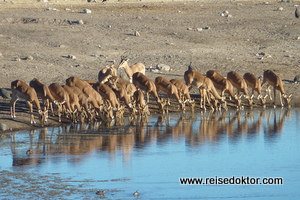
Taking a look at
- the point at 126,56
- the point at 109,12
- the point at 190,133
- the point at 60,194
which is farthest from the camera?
the point at 109,12

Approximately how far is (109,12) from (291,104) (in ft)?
56.5

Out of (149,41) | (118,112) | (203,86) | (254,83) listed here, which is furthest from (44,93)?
(149,41)

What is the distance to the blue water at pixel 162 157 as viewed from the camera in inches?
522

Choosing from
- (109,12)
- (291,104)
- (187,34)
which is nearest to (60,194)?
(291,104)

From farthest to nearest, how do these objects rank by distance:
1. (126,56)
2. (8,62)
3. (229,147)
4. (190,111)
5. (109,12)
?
(109,12), (126,56), (8,62), (190,111), (229,147)

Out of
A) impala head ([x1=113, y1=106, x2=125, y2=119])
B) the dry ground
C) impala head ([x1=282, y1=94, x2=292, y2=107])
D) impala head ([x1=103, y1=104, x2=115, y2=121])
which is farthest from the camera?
the dry ground

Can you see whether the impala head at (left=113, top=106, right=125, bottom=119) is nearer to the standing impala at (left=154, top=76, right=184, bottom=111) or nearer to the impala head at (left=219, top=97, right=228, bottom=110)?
the standing impala at (left=154, top=76, right=184, bottom=111)

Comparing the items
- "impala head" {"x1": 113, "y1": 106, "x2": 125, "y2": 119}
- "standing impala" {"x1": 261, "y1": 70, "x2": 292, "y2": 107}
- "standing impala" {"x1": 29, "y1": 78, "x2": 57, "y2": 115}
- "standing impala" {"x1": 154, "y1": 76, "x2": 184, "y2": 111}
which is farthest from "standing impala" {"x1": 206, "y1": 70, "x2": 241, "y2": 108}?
"standing impala" {"x1": 29, "y1": 78, "x2": 57, "y2": 115}

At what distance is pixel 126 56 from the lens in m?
29.2

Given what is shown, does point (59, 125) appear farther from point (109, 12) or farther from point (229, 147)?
point (109, 12)

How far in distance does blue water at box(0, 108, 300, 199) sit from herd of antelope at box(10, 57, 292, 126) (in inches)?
36.4

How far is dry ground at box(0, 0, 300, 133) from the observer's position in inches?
1065

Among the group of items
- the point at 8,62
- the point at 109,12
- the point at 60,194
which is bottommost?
the point at 60,194

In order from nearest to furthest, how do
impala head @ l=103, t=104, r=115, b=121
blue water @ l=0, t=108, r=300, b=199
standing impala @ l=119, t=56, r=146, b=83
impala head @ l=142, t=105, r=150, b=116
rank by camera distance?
blue water @ l=0, t=108, r=300, b=199
impala head @ l=103, t=104, r=115, b=121
impala head @ l=142, t=105, r=150, b=116
standing impala @ l=119, t=56, r=146, b=83
